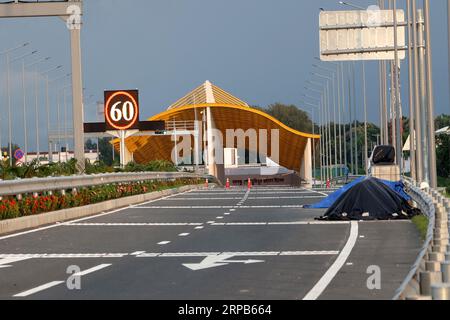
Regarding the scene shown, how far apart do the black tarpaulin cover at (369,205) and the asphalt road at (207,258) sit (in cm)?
79

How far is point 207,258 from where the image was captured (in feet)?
55.6

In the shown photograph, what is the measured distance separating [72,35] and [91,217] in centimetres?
871

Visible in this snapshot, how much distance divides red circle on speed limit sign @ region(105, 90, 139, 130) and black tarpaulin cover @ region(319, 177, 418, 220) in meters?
26.4

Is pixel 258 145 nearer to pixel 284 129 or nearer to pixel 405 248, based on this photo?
pixel 284 129

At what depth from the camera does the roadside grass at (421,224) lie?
20831 millimetres

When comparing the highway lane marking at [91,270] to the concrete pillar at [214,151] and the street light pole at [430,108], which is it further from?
the concrete pillar at [214,151]

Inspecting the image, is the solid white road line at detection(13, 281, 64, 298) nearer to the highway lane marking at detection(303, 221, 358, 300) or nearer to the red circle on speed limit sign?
the highway lane marking at detection(303, 221, 358, 300)

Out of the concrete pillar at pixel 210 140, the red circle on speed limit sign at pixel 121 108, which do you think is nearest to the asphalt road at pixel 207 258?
the red circle on speed limit sign at pixel 121 108

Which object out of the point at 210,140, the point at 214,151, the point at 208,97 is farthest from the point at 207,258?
the point at 208,97

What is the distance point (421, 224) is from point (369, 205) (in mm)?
3134

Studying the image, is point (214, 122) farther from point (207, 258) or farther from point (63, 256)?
point (207, 258)
